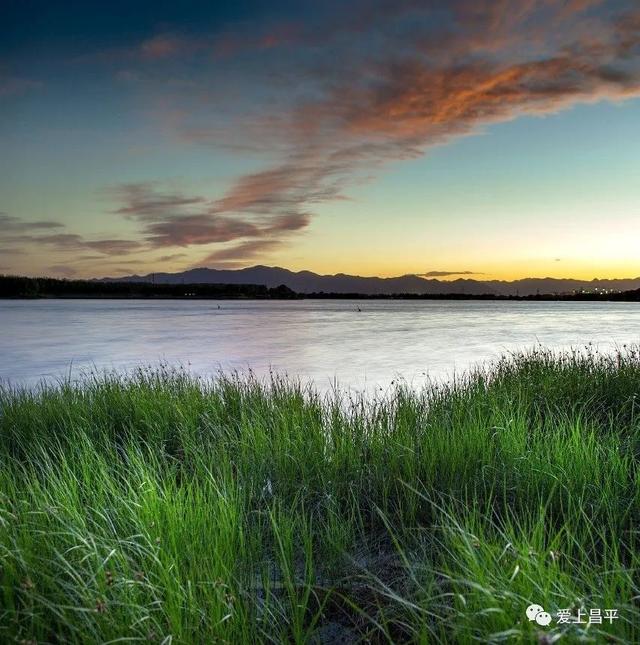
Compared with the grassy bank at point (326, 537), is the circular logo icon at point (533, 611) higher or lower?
higher

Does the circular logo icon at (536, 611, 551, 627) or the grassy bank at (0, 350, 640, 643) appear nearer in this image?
the circular logo icon at (536, 611, 551, 627)

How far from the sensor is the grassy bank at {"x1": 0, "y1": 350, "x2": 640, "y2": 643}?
2.74 meters

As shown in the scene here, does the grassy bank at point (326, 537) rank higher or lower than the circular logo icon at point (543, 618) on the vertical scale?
lower

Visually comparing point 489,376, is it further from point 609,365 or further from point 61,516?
point 61,516

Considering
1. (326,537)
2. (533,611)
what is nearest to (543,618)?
(533,611)

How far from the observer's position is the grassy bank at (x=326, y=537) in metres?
2.74

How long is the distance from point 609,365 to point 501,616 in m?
9.48

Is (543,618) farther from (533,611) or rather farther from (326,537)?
(326,537)

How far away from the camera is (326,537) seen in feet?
13.2

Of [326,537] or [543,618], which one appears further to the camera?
[326,537]

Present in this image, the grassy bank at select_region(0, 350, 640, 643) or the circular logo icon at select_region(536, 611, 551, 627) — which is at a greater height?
the circular logo icon at select_region(536, 611, 551, 627)

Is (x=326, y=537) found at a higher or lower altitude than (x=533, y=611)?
lower

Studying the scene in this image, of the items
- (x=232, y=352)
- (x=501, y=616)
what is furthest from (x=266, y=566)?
(x=232, y=352)

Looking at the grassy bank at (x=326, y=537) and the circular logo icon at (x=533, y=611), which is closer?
the circular logo icon at (x=533, y=611)
